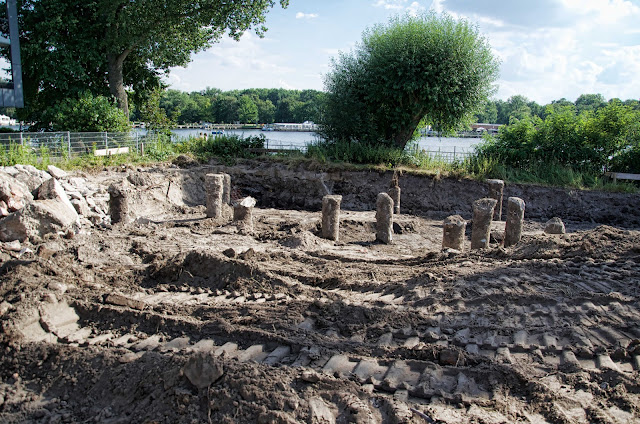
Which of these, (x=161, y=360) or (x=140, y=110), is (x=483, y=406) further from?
→ (x=140, y=110)

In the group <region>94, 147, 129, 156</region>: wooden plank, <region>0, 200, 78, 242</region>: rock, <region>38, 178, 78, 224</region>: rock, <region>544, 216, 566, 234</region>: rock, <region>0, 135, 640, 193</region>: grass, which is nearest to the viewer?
<region>0, 200, 78, 242</region>: rock

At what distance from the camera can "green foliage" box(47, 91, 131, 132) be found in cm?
1884

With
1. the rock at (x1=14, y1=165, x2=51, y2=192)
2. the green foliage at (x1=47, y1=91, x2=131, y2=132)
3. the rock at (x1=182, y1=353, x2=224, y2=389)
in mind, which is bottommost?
the rock at (x1=182, y1=353, x2=224, y2=389)

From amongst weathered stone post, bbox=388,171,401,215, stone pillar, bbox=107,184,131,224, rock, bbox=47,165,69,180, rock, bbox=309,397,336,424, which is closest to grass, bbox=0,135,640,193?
weathered stone post, bbox=388,171,401,215

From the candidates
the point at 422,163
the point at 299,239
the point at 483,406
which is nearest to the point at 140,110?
the point at 422,163

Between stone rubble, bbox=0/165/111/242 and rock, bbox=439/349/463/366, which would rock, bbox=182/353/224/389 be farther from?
stone rubble, bbox=0/165/111/242

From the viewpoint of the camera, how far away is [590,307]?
6.07 metres

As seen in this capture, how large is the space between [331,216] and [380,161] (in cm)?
793

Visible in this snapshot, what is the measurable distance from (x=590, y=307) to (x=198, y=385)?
16.1 feet

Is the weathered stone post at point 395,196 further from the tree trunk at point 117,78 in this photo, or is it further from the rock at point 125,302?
the tree trunk at point 117,78

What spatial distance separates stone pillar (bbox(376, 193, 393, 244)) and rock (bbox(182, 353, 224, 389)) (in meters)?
8.42

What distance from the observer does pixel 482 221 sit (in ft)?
35.6

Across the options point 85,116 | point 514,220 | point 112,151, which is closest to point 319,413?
point 514,220

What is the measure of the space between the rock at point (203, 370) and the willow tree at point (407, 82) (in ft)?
55.7
